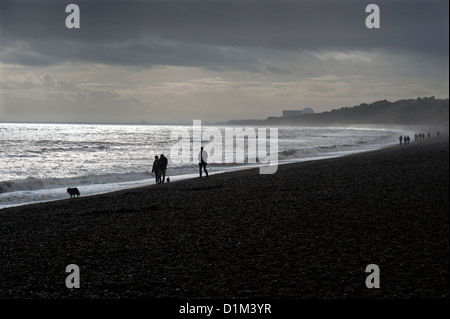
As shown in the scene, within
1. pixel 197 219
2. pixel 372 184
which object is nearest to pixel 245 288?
pixel 197 219

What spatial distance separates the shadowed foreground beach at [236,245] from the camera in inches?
287

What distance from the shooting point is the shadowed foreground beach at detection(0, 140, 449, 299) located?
7277mm

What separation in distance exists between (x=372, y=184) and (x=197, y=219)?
9323 millimetres

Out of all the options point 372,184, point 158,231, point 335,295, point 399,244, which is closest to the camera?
point 335,295

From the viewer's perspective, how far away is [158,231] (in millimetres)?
11164

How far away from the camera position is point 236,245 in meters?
9.60

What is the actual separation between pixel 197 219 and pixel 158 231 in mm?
1574

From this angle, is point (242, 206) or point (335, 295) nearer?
point (335, 295)

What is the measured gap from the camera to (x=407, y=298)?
677 cm

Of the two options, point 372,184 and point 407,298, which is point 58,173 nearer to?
point 372,184
